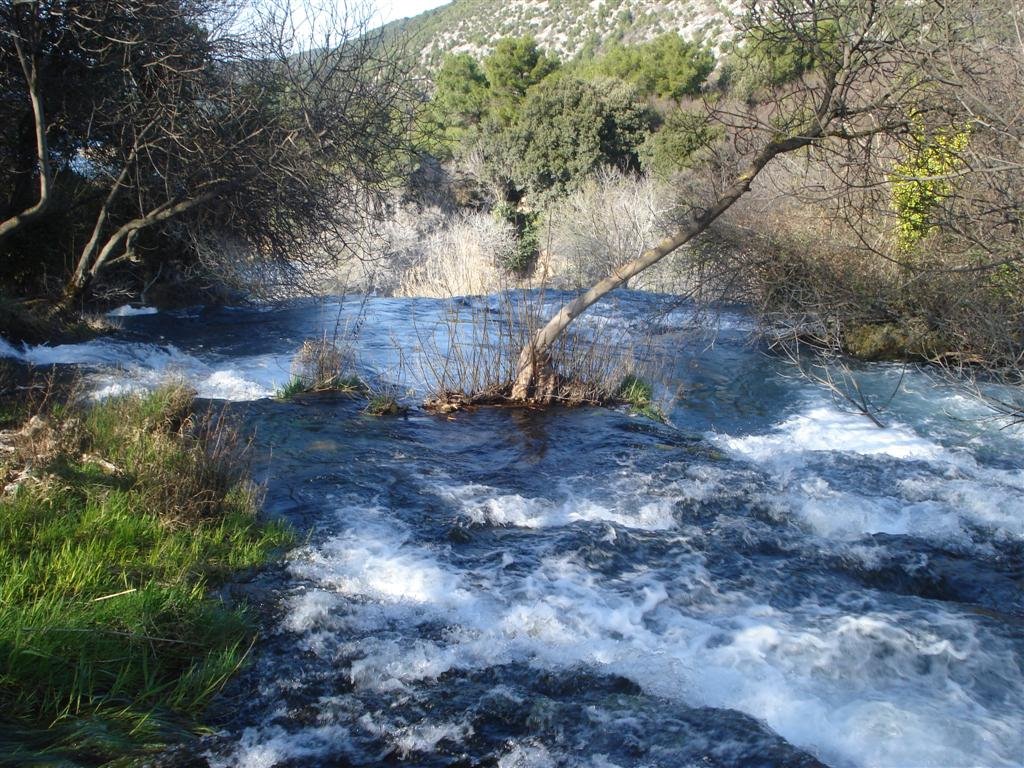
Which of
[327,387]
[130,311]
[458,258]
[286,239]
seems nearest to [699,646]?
[327,387]

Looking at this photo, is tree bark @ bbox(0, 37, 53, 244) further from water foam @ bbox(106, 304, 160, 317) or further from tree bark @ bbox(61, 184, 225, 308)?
water foam @ bbox(106, 304, 160, 317)

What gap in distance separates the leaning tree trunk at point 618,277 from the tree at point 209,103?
12.6 ft

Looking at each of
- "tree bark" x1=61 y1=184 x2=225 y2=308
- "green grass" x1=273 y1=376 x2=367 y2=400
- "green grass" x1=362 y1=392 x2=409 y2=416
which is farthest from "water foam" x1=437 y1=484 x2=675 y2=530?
"tree bark" x1=61 y1=184 x2=225 y2=308

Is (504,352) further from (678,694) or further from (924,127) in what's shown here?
(678,694)

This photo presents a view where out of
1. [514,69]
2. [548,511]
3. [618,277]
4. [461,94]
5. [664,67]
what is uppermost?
[514,69]

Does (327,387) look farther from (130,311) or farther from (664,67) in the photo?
(664,67)

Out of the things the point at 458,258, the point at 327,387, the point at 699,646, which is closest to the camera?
the point at 699,646

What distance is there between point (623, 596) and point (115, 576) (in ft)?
8.69

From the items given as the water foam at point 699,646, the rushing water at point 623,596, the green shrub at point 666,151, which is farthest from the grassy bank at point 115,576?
the green shrub at point 666,151

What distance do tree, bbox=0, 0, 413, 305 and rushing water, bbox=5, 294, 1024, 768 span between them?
3.13 m

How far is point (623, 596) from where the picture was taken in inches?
177

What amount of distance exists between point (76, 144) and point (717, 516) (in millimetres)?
10346

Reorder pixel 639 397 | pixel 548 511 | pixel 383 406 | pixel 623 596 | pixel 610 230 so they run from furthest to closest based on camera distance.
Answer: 1. pixel 610 230
2. pixel 639 397
3. pixel 383 406
4. pixel 548 511
5. pixel 623 596

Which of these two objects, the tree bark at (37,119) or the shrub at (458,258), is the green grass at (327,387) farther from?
the shrub at (458,258)
